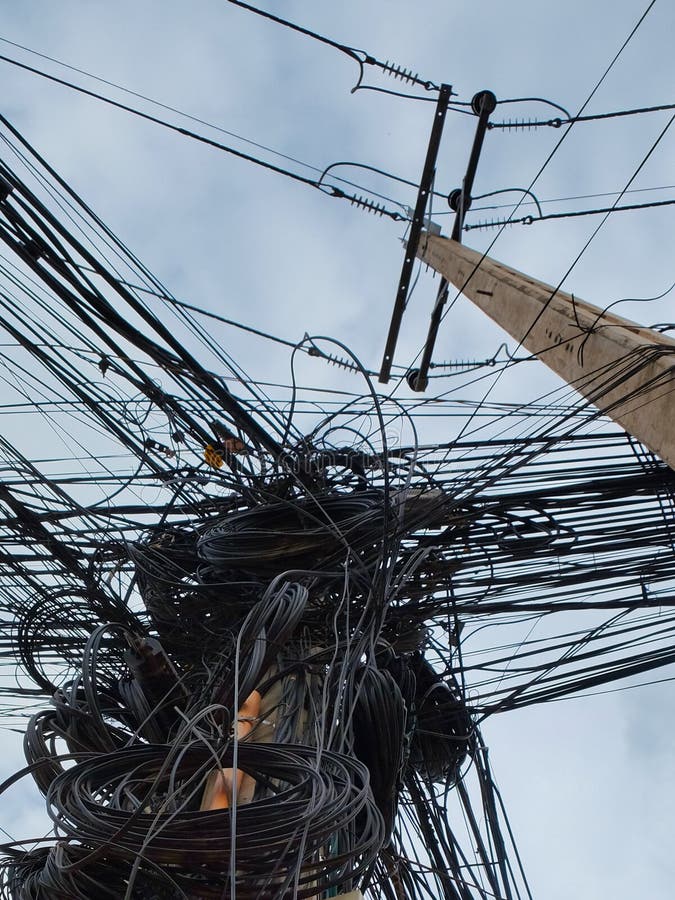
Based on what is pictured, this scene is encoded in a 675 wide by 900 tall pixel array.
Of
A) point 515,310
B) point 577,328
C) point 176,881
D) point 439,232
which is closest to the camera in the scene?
point 176,881

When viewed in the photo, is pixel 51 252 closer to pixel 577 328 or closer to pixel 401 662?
pixel 577 328

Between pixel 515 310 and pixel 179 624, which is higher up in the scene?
pixel 515 310

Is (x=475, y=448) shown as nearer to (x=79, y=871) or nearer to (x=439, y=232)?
(x=439, y=232)

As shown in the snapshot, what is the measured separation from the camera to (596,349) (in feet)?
8.85

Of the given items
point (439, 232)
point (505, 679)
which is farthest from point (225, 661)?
point (439, 232)

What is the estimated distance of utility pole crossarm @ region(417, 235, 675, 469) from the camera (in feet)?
7.78

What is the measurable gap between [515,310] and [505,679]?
158cm

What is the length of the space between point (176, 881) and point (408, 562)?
1.78 metres

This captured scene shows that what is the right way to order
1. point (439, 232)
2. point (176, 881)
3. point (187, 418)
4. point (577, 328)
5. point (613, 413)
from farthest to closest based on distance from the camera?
point (439, 232), point (187, 418), point (577, 328), point (613, 413), point (176, 881)

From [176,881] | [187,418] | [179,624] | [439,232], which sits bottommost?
[176,881]

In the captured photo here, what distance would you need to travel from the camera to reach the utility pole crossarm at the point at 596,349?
7.78 feet

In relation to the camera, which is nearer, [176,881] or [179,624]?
[176,881]

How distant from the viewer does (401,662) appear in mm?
3494

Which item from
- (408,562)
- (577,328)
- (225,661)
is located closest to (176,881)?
(225,661)
